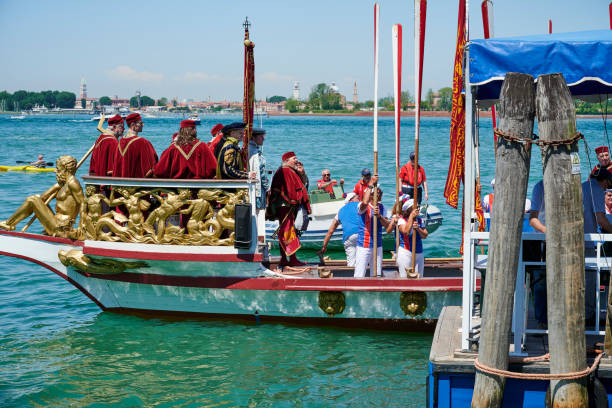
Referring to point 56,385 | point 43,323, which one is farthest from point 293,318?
point 43,323

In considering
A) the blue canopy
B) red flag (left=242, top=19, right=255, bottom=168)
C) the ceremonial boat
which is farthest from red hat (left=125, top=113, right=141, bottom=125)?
the blue canopy

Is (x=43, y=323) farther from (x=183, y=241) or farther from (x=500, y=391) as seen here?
(x=500, y=391)

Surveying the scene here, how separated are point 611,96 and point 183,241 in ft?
19.3

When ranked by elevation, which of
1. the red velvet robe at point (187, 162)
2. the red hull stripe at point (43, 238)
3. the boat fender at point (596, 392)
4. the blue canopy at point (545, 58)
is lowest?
the boat fender at point (596, 392)

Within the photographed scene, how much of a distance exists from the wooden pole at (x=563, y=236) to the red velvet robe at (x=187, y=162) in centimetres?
561

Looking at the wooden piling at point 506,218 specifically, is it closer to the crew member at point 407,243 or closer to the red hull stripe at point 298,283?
the red hull stripe at point 298,283

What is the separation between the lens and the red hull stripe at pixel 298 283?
10.3 meters

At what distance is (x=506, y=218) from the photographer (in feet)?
19.8

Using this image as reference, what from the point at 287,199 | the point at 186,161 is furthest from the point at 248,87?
the point at 287,199

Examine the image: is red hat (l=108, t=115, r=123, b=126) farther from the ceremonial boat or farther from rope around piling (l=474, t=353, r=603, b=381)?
rope around piling (l=474, t=353, r=603, b=381)

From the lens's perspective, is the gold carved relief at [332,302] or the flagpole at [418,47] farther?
the gold carved relief at [332,302]

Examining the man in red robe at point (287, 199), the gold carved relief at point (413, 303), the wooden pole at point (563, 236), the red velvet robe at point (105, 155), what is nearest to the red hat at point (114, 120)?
the red velvet robe at point (105, 155)

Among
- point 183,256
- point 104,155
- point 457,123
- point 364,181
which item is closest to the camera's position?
point 457,123

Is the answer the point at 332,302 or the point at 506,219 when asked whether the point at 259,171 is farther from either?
the point at 506,219
